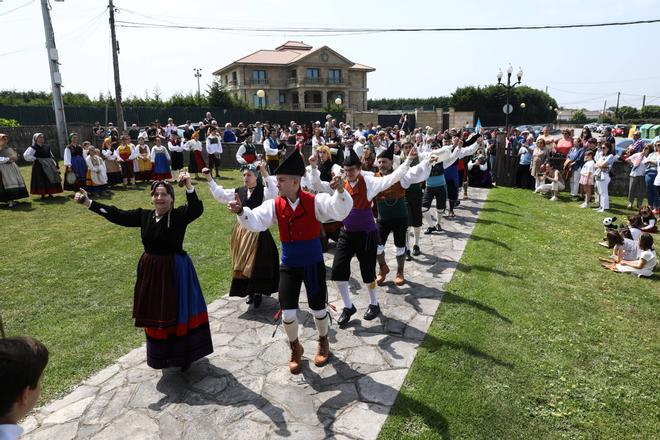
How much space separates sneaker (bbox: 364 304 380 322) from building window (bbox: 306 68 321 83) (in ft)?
176

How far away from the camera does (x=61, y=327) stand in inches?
213

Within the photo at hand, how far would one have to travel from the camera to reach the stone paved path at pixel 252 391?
3.68 m

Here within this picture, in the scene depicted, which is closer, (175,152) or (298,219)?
(298,219)

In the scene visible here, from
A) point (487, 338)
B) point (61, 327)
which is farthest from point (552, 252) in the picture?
point (61, 327)

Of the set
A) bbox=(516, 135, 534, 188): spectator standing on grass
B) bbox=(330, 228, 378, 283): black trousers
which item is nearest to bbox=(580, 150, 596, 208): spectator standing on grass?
bbox=(516, 135, 534, 188): spectator standing on grass

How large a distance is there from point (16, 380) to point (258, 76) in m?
58.1

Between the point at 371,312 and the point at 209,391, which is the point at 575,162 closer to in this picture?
the point at 371,312

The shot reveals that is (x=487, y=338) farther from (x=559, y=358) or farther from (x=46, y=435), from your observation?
(x=46, y=435)

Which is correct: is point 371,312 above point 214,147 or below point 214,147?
below

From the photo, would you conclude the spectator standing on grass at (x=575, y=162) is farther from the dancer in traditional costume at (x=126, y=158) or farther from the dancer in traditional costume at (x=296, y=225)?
the dancer in traditional costume at (x=126, y=158)

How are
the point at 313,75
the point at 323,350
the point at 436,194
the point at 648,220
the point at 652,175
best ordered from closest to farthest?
the point at 323,350 → the point at 436,194 → the point at 648,220 → the point at 652,175 → the point at 313,75

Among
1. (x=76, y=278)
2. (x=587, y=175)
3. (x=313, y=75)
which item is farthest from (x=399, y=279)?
(x=313, y=75)

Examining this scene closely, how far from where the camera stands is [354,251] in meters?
5.48

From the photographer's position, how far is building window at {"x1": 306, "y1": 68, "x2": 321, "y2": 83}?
5625 centimetres
